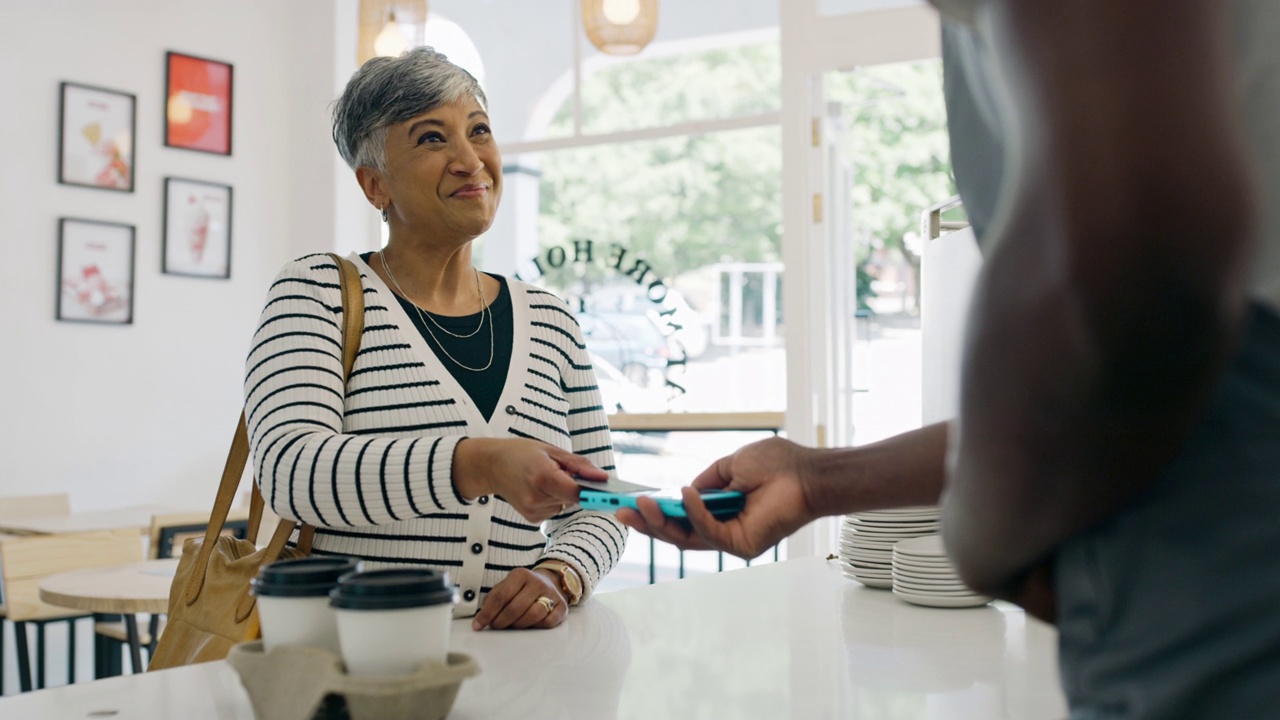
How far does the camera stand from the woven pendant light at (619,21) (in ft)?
13.7

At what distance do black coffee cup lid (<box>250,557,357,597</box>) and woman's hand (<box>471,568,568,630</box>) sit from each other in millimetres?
463

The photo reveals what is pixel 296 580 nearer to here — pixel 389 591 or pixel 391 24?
pixel 389 591

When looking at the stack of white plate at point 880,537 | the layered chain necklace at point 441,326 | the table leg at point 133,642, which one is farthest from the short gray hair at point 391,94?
the table leg at point 133,642

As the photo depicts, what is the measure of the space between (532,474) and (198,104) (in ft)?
16.9

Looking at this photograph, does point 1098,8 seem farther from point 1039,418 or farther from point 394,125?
point 394,125

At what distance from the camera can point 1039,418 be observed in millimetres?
434

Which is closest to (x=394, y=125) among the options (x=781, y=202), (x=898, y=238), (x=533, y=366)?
(x=533, y=366)

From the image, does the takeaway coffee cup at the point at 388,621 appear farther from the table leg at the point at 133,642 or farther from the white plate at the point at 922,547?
the table leg at the point at 133,642

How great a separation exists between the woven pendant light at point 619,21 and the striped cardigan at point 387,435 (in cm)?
265

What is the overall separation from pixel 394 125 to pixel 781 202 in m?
3.13

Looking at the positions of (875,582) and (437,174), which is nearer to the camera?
(875,582)

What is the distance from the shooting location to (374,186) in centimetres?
186

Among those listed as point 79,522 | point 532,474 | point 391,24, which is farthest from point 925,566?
point 79,522

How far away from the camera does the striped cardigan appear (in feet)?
4.59
